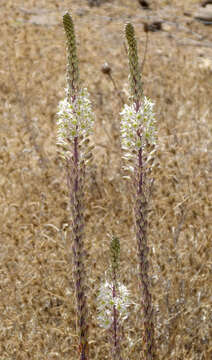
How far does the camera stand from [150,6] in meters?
12.2

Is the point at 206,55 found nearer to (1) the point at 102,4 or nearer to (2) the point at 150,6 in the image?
(2) the point at 150,6

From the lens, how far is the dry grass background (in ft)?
13.7

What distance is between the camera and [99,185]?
6.18 m

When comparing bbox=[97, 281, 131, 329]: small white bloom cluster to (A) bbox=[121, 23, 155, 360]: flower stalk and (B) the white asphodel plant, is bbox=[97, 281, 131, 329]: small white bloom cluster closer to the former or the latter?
(A) bbox=[121, 23, 155, 360]: flower stalk

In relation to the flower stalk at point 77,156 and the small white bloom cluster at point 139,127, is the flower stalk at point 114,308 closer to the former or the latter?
the flower stalk at point 77,156

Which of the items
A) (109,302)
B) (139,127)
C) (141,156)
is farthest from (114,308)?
(139,127)

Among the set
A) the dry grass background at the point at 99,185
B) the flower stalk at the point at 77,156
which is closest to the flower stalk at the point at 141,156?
the flower stalk at the point at 77,156

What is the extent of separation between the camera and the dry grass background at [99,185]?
164 inches

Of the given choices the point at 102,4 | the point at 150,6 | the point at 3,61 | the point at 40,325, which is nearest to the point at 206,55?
the point at 150,6

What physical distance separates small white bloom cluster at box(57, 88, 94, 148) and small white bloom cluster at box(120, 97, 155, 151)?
24cm

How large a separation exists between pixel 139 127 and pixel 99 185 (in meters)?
3.58

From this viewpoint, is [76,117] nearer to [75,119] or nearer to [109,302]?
[75,119]

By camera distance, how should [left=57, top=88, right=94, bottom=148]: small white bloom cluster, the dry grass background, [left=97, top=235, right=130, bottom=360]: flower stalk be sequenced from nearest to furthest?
[left=57, top=88, right=94, bottom=148]: small white bloom cluster, [left=97, top=235, right=130, bottom=360]: flower stalk, the dry grass background

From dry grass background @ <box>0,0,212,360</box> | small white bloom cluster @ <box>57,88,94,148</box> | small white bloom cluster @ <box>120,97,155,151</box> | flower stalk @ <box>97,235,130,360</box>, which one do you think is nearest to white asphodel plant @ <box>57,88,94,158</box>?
small white bloom cluster @ <box>57,88,94,148</box>
